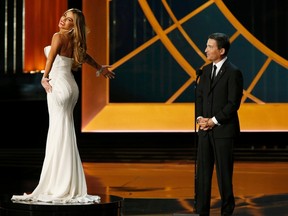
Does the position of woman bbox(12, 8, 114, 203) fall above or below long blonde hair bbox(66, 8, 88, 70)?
below

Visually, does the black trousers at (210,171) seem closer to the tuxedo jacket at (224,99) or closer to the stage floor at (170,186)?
the tuxedo jacket at (224,99)

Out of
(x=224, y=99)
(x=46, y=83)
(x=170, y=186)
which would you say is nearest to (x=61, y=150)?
(x=46, y=83)

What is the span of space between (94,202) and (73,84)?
0.81 metres

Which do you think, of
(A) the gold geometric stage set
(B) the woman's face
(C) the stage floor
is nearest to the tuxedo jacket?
(C) the stage floor

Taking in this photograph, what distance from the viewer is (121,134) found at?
36.0 ft

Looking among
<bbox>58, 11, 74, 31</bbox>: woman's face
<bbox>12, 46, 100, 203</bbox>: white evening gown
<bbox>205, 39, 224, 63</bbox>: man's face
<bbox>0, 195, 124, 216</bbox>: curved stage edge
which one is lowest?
<bbox>0, 195, 124, 216</bbox>: curved stage edge

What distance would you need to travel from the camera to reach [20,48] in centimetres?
1107

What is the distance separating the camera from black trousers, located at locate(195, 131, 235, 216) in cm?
497

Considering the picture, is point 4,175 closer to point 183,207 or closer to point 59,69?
point 183,207

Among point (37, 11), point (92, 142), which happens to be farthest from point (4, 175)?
point (37, 11)

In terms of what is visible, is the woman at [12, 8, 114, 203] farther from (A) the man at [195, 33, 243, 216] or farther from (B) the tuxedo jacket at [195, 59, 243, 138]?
(B) the tuxedo jacket at [195, 59, 243, 138]

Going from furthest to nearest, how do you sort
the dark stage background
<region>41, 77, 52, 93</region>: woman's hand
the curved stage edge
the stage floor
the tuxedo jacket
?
the dark stage background → the stage floor → the tuxedo jacket → <region>41, 77, 52, 93</region>: woman's hand → the curved stage edge

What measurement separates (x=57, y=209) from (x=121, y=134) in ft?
21.5

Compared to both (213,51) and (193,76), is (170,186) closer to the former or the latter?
(213,51)
